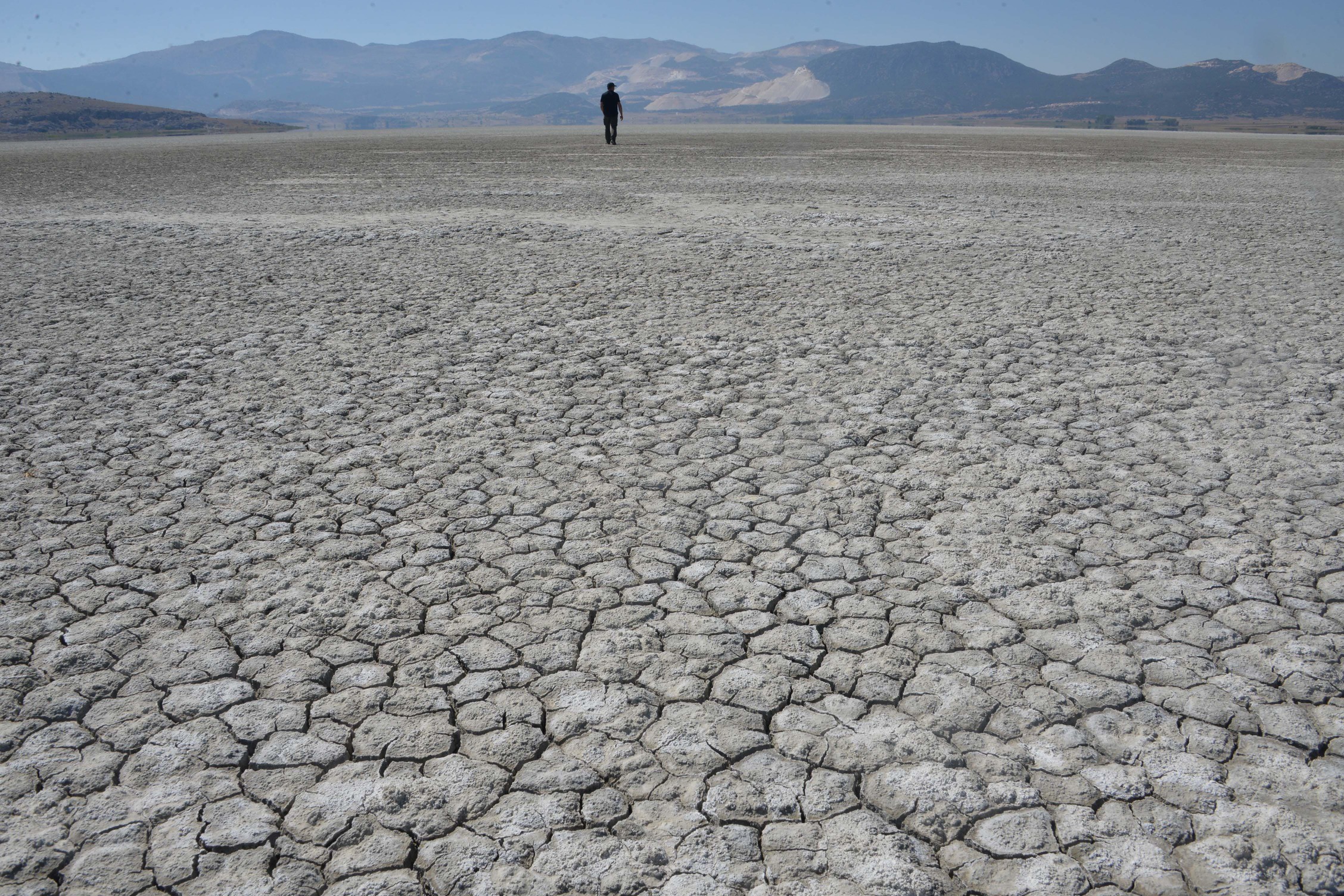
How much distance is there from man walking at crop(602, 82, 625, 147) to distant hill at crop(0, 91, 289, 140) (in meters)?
48.2

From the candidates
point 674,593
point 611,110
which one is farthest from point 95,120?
point 674,593

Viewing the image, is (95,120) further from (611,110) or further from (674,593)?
(674,593)

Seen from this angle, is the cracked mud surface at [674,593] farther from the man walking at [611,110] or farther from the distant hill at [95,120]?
the distant hill at [95,120]

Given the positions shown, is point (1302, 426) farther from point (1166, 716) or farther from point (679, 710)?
point (679, 710)

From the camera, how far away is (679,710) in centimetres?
255

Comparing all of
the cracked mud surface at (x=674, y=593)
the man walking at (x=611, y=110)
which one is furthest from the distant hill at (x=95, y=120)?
the cracked mud surface at (x=674, y=593)

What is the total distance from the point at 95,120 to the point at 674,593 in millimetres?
Result: 110253

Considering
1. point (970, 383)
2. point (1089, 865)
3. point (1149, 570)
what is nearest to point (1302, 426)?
point (970, 383)

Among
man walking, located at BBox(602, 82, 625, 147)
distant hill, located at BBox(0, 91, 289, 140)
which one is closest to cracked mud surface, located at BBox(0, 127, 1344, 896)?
man walking, located at BBox(602, 82, 625, 147)

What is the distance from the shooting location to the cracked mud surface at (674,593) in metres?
2.12

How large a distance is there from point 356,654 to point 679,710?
1.04 meters

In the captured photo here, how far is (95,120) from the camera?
297 ft

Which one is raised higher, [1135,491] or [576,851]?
[1135,491]

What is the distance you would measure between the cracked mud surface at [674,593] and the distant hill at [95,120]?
70.8 metres
